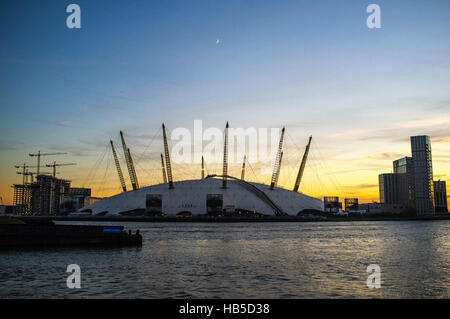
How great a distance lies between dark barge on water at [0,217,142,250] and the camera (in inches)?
2248

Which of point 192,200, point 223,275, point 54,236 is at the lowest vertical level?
point 223,275

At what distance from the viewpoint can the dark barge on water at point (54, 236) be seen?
187 feet

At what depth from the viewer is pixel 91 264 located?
40031 mm

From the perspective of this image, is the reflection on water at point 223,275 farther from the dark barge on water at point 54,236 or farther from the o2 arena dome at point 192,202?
the o2 arena dome at point 192,202

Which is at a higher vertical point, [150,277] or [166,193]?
[166,193]

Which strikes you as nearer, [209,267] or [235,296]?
[235,296]

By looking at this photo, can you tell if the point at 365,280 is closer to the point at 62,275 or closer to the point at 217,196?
the point at 62,275

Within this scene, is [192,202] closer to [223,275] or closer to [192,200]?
[192,200]

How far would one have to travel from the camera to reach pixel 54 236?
58.3 metres

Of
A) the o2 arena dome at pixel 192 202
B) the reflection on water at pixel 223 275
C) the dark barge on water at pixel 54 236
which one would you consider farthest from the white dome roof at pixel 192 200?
the reflection on water at pixel 223 275

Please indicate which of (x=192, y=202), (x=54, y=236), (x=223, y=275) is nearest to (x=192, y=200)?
(x=192, y=202)

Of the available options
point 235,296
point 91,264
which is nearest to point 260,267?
point 235,296

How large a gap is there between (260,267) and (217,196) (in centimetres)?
15336
